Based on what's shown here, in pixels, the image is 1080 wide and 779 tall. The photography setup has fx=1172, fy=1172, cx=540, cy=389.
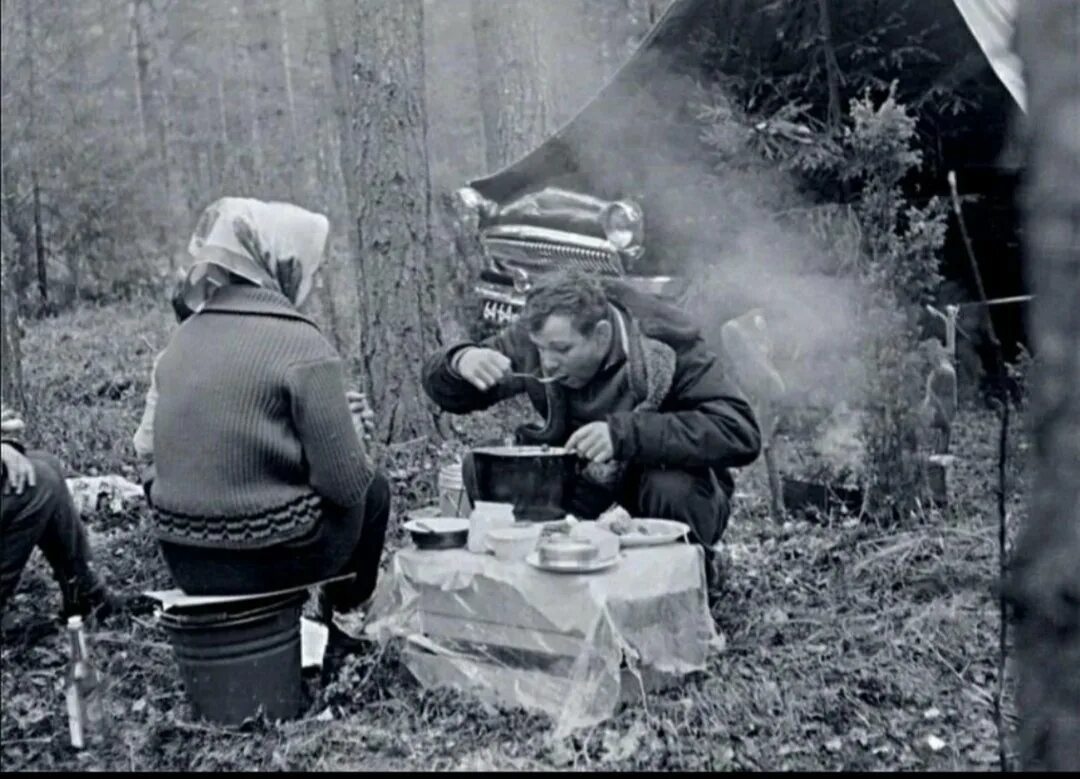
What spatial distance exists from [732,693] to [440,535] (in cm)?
93

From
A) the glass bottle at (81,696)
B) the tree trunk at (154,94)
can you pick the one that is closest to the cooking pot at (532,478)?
the glass bottle at (81,696)

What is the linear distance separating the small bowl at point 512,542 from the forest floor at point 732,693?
407 mm

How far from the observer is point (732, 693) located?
123 inches

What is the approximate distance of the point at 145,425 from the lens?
346cm

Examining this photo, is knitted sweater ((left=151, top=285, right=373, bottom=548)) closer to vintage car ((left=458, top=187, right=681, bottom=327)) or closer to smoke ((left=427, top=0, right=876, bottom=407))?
smoke ((left=427, top=0, right=876, bottom=407))

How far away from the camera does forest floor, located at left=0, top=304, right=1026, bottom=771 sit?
287 cm

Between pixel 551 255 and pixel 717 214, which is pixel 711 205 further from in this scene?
pixel 551 255

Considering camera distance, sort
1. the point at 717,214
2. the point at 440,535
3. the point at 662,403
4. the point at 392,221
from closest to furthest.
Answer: the point at 440,535, the point at 662,403, the point at 392,221, the point at 717,214

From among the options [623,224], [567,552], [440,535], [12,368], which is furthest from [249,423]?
[623,224]

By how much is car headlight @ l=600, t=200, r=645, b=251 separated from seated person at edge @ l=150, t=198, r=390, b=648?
158 inches

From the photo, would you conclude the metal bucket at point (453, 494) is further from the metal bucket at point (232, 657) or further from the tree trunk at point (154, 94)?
the tree trunk at point (154, 94)

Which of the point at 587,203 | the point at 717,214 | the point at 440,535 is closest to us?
the point at 440,535

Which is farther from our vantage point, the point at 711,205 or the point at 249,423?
the point at 711,205

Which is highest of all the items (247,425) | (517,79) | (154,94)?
(154,94)
